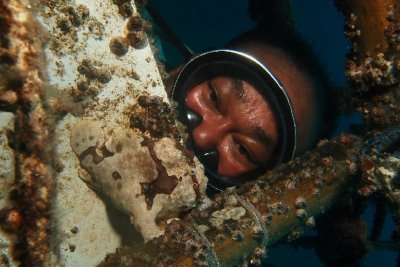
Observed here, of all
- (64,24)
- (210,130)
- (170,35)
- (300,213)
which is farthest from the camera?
(170,35)

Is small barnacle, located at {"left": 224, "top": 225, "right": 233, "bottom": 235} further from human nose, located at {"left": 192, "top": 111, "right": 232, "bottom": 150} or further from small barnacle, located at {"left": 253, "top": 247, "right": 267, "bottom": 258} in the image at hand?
human nose, located at {"left": 192, "top": 111, "right": 232, "bottom": 150}

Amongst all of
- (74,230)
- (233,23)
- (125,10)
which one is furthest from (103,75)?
(233,23)

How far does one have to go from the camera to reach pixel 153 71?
1945mm

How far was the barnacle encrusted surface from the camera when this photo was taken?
1.70m

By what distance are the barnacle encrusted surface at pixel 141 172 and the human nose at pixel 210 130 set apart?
1.13 metres

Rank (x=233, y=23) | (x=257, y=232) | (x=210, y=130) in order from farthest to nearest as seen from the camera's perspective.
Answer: (x=233, y=23) < (x=210, y=130) < (x=257, y=232)

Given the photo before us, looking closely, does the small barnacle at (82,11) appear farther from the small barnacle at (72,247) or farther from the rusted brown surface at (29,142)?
the small barnacle at (72,247)

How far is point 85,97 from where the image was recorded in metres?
1.77

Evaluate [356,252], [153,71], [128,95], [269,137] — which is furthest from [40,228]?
[356,252]

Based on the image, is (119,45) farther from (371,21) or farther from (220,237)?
(371,21)

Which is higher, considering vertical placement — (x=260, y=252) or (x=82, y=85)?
(x=82, y=85)

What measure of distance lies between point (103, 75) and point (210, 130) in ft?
4.37

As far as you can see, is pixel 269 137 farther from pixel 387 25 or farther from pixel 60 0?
pixel 60 0

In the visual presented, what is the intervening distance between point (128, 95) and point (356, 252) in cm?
218
